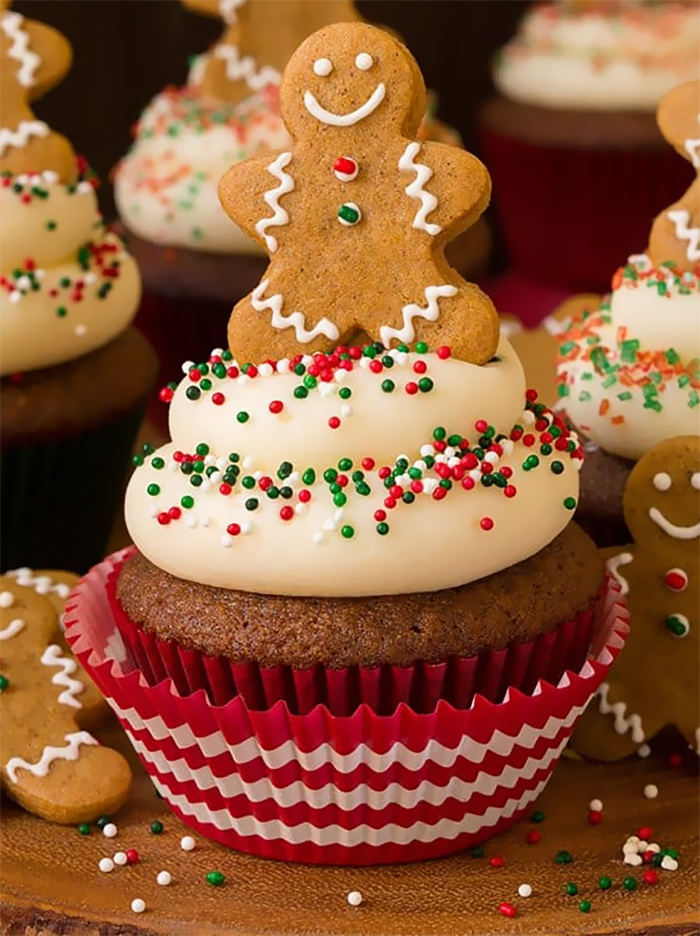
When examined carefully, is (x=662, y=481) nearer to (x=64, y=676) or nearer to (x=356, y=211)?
(x=356, y=211)

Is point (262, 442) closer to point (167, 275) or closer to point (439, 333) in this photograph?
point (439, 333)

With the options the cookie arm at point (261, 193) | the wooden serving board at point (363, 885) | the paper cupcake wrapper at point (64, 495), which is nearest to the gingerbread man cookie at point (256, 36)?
the paper cupcake wrapper at point (64, 495)

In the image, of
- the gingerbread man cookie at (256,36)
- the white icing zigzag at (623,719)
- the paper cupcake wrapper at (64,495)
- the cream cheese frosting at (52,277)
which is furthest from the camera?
the gingerbread man cookie at (256,36)

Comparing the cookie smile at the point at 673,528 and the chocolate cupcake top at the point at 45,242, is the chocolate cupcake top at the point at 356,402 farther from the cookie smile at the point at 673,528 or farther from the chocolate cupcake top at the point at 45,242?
the chocolate cupcake top at the point at 45,242

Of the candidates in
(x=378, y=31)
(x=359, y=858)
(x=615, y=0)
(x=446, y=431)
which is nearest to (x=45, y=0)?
(x=615, y=0)

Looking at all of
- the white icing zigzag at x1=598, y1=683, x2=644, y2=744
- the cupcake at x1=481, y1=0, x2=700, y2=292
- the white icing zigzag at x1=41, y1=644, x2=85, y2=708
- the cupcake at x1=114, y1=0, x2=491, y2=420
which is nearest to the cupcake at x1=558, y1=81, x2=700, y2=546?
the white icing zigzag at x1=598, y1=683, x2=644, y2=744
